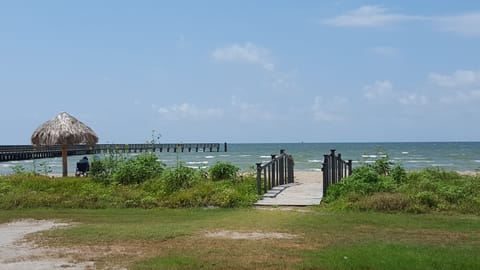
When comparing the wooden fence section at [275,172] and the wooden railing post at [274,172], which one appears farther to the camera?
the wooden railing post at [274,172]

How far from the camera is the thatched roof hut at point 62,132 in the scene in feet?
185

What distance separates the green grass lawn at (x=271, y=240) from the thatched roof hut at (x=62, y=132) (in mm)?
42633

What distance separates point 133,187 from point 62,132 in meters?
40.9

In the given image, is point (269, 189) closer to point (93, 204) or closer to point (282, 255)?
point (93, 204)

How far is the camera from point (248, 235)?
35.9ft

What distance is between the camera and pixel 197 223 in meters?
12.6

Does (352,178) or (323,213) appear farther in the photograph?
(352,178)

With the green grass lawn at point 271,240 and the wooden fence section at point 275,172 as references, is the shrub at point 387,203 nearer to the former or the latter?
the green grass lawn at point 271,240

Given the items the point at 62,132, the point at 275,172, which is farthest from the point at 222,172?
the point at 62,132

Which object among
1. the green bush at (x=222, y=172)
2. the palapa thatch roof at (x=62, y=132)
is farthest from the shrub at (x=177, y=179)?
the palapa thatch roof at (x=62, y=132)

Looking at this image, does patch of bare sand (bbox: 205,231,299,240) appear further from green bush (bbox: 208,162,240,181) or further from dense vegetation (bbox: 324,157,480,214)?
green bush (bbox: 208,162,240,181)

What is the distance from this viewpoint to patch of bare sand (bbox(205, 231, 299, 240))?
10.7m

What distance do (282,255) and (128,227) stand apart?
13.5 feet

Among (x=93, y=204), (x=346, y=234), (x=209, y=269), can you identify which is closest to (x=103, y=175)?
(x=93, y=204)
